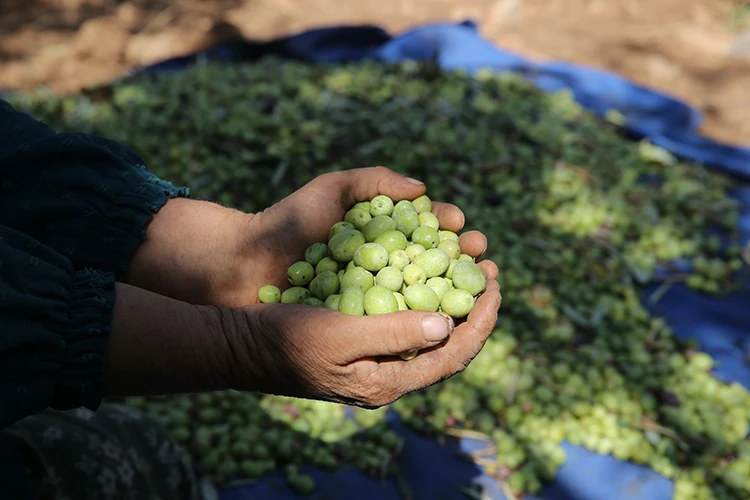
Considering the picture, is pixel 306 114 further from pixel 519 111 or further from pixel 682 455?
pixel 682 455

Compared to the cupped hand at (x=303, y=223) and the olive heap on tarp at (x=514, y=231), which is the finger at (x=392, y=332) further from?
the olive heap on tarp at (x=514, y=231)

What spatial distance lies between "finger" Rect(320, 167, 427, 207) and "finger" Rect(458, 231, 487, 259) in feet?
0.73

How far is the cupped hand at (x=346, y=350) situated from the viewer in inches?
62.8

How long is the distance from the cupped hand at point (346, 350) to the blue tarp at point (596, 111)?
1290 mm

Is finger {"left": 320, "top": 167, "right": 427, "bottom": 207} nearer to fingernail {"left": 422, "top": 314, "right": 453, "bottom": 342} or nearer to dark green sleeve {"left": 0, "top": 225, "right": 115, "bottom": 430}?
fingernail {"left": 422, "top": 314, "right": 453, "bottom": 342}

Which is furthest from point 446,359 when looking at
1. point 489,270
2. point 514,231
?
point 514,231

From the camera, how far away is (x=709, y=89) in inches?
261

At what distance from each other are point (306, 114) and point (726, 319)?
123 inches

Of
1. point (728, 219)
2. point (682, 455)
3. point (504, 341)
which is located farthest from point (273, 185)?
point (728, 219)

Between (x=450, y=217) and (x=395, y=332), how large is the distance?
66cm

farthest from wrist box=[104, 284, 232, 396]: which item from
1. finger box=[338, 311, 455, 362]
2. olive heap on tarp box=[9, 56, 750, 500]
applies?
olive heap on tarp box=[9, 56, 750, 500]

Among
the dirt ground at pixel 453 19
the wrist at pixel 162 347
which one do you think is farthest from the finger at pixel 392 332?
the dirt ground at pixel 453 19

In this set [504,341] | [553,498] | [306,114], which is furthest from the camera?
[306,114]

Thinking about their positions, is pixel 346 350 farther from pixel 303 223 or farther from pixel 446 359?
pixel 303 223
